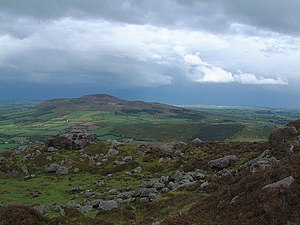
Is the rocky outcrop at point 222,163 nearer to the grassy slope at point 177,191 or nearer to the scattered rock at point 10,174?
the grassy slope at point 177,191

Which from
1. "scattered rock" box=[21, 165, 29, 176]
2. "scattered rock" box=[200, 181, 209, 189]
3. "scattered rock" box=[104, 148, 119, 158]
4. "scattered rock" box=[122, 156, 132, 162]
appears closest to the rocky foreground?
"scattered rock" box=[21, 165, 29, 176]

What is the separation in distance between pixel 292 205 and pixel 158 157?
43957 millimetres

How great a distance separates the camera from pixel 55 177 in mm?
59312

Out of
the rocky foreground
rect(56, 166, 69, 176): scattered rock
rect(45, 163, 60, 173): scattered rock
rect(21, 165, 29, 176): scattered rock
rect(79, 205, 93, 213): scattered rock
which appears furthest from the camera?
rect(45, 163, 60, 173): scattered rock

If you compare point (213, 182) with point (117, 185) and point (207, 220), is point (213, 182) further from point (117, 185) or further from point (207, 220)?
point (117, 185)

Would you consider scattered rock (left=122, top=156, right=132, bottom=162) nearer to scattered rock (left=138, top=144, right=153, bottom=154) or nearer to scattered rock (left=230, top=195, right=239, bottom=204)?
scattered rock (left=138, top=144, right=153, bottom=154)

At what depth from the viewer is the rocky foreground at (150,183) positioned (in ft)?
77.3

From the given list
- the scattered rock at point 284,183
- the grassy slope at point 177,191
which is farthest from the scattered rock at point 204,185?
the scattered rock at point 284,183

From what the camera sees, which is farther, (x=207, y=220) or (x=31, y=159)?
(x=31, y=159)

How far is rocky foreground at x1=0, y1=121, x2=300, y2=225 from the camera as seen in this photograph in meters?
23.6

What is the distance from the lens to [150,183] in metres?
44.2

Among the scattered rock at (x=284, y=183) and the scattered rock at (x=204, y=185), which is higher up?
the scattered rock at (x=284, y=183)

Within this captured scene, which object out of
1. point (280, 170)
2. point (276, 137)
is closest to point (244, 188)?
point (280, 170)

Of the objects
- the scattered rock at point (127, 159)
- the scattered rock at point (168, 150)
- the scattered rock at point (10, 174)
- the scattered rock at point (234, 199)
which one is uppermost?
the scattered rock at point (234, 199)
